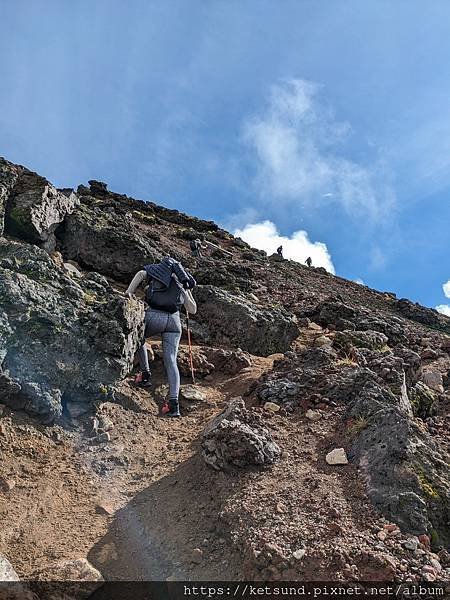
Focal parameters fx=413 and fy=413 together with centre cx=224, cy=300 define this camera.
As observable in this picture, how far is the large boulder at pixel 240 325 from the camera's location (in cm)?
1141

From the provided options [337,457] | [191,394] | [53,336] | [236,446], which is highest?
[191,394]

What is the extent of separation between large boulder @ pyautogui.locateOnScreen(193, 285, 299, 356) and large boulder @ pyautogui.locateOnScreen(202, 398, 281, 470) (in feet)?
18.2

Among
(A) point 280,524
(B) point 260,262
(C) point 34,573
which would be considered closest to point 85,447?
(C) point 34,573

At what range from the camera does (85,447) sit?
579cm

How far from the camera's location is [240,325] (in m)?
11.5

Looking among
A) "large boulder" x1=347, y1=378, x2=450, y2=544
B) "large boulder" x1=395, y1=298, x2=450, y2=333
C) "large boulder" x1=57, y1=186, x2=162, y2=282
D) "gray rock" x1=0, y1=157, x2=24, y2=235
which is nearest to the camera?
"large boulder" x1=347, y1=378, x2=450, y2=544

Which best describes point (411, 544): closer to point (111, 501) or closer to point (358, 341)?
point (111, 501)

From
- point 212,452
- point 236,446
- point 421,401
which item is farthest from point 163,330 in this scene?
point 421,401

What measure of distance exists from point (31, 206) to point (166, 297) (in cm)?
602

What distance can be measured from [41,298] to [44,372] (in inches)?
48.0

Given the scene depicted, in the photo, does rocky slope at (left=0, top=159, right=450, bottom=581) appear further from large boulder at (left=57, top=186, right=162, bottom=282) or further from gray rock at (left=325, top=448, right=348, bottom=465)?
large boulder at (left=57, top=186, right=162, bottom=282)

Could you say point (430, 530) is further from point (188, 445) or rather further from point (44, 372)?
point (44, 372)

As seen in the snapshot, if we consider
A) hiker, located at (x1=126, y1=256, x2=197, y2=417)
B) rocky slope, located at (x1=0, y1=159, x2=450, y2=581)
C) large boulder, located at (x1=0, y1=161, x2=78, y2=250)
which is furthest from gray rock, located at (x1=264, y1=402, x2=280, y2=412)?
large boulder, located at (x1=0, y1=161, x2=78, y2=250)

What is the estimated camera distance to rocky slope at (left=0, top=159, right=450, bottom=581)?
4012mm
